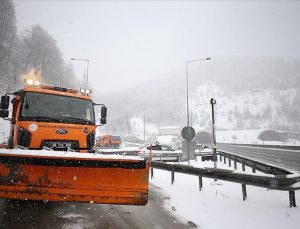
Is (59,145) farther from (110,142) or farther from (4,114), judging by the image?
(110,142)

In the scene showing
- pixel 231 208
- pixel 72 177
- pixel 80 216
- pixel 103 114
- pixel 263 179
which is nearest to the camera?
pixel 72 177

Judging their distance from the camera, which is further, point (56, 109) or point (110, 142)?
point (110, 142)

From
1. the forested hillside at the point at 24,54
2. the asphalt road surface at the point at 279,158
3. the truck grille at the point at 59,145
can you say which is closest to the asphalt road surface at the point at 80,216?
the truck grille at the point at 59,145

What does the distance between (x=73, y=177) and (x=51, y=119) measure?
2.57 meters

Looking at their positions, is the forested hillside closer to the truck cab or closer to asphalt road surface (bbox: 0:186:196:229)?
the truck cab

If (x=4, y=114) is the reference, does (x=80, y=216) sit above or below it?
below

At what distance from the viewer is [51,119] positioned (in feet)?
22.6

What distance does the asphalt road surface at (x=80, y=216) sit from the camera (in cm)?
503

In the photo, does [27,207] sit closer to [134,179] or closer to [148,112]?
[134,179]

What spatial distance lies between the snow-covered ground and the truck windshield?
3.56m

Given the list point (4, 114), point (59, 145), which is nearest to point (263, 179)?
point (59, 145)

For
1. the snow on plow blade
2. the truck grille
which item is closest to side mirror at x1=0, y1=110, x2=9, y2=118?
the truck grille

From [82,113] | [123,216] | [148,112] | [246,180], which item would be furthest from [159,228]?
[148,112]

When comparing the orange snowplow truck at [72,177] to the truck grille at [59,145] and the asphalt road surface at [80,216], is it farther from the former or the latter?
the truck grille at [59,145]
